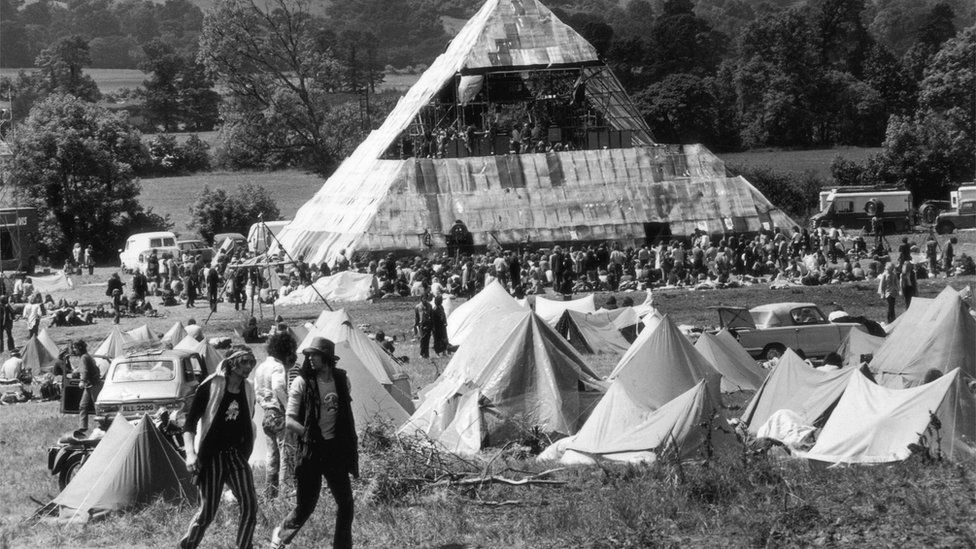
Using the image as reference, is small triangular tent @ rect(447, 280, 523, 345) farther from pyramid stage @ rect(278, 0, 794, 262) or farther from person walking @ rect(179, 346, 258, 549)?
person walking @ rect(179, 346, 258, 549)

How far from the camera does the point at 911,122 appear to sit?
66.3m

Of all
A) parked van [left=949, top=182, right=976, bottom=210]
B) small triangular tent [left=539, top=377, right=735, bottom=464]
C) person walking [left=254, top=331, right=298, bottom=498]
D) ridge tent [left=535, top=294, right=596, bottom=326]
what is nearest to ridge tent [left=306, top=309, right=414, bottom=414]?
small triangular tent [left=539, top=377, right=735, bottom=464]

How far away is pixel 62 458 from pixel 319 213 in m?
35.6

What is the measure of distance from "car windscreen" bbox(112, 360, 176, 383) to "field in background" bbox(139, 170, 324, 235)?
155 feet

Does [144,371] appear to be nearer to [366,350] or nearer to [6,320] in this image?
[366,350]

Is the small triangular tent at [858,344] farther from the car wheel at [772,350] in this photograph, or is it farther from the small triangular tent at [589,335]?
the small triangular tent at [589,335]

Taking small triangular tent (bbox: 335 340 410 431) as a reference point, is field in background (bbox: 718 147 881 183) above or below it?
below

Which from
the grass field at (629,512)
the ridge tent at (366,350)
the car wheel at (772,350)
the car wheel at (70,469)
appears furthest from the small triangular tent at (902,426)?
the car wheel at (772,350)

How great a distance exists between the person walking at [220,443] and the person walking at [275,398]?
1.06m

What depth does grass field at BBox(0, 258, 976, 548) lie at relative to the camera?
1120 centimetres

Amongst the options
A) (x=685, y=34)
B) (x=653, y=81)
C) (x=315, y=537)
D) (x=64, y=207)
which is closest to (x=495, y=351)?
(x=315, y=537)

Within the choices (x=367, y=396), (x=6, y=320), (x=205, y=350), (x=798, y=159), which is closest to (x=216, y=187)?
(x=798, y=159)

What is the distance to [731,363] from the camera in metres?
21.6

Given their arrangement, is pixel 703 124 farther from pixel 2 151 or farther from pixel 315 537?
pixel 315 537
